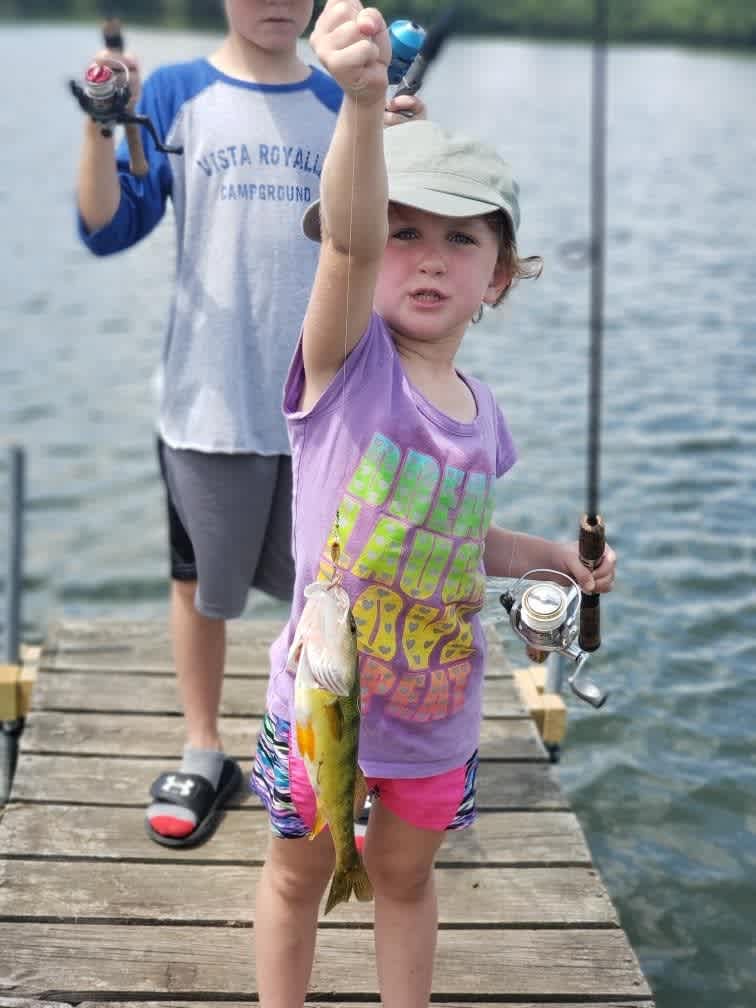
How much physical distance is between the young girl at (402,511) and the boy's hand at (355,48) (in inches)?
11.2

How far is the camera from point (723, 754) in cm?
491

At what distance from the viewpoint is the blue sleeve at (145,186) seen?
305 cm

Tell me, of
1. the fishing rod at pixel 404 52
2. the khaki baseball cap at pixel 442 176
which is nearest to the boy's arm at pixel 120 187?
the fishing rod at pixel 404 52

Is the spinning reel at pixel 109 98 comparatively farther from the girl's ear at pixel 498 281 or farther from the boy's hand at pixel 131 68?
the girl's ear at pixel 498 281

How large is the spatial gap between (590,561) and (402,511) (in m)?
0.42

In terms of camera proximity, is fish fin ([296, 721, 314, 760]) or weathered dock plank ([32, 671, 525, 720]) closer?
fish fin ([296, 721, 314, 760])

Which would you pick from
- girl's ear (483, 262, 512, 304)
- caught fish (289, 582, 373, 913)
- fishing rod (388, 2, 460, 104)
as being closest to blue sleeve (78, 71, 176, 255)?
fishing rod (388, 2, 460, 104)

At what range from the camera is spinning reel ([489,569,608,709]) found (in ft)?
8.16

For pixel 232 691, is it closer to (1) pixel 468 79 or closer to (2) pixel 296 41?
(2) pixel 296 41

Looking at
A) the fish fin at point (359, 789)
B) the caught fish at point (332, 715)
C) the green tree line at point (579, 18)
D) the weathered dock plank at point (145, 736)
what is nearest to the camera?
the caught fish at point (332, 715)

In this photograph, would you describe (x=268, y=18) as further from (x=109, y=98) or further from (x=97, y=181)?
(x=97, y=181)

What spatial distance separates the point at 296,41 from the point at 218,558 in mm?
1184

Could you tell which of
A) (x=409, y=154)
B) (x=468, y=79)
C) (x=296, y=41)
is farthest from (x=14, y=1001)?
(x=468, y=79)

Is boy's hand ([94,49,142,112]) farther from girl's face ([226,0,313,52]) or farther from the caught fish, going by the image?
the caught fish
